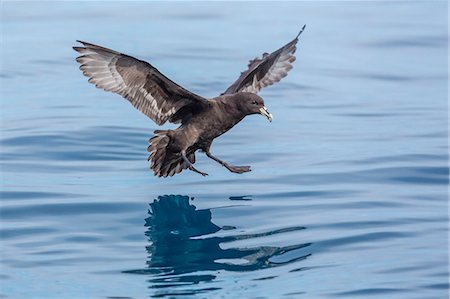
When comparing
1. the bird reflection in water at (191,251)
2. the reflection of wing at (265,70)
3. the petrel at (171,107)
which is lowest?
the bird reflection in water at (191,251)

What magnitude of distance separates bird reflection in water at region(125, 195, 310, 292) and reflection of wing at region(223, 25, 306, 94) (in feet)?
4.27

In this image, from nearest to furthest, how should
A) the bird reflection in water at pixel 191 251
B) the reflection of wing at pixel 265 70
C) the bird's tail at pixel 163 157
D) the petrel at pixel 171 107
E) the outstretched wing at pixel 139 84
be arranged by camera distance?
the bird reflection in water at pixel 191 251 → the outstretched wing at pixel 139 84 → the petrel at pixel 171 107 → the bird's tail at pixel 163 157 → the reflection of wing at pixel 265 70

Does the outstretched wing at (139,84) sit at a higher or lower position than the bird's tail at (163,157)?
higher

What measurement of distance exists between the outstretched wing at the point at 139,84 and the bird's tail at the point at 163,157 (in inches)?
5.2

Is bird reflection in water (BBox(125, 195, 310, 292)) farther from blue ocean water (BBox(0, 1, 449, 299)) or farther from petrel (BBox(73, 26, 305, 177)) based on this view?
petrel (BBox(73, 26, 305, 177))

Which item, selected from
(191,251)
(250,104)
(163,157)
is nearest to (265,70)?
(250,104)

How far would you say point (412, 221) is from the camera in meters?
8.80

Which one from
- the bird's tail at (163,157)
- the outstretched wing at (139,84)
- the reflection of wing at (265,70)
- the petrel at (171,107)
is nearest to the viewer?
the outstretched wing at (139,84)

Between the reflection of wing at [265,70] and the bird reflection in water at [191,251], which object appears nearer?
the bird reflection in water at [191,251]

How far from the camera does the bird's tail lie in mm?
8719

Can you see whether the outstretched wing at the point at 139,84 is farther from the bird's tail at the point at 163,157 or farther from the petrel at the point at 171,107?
the bird's tail at the point at 163,157

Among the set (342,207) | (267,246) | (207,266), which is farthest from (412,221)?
(207,266)

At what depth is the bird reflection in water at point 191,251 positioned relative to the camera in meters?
7.56

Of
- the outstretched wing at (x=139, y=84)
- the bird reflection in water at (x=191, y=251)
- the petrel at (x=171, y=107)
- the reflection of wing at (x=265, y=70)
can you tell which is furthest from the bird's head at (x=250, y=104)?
the bird reflection in water at (x=191, y=251)
